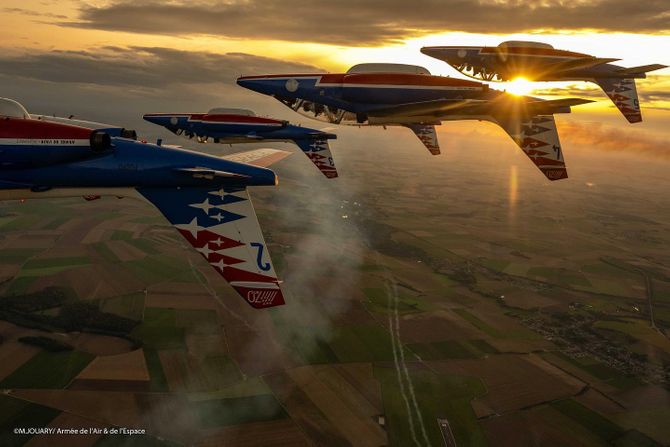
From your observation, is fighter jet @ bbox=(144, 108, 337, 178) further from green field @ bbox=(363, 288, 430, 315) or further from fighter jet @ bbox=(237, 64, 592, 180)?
green field @ bbox=(363, 288, 430, 315)

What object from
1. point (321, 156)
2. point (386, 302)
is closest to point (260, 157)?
point (321, 156)

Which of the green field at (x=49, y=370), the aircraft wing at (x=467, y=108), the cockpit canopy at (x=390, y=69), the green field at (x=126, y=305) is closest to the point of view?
the aircraft wing at (x=467, y=108)

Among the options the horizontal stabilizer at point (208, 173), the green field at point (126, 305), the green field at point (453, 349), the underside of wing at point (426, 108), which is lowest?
the green field at point (126, 305)

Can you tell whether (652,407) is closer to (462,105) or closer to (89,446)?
(462,105)

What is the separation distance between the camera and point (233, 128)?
29797 millimetres

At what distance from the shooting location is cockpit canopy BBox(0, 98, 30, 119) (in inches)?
472

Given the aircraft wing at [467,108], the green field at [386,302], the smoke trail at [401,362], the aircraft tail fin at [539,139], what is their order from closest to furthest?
1. the aircraft wing at [467,108]
2. the aircraft tail fin at [539,139]
3. the smoke trail at [401,362]
4. the green field at [386,302]

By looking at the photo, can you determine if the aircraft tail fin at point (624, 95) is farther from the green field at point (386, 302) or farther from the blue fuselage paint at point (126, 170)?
the green field at point (386, 302)

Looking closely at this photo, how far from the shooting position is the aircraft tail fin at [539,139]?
18688 mm

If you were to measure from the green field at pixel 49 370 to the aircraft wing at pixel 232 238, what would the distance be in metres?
43.3

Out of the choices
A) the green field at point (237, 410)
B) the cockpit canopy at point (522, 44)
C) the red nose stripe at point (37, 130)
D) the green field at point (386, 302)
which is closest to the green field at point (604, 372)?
the green field at point (386, 302)

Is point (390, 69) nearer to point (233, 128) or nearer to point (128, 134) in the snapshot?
point (128, 134)

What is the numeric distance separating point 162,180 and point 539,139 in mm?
16440

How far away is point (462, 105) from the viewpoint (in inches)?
704
